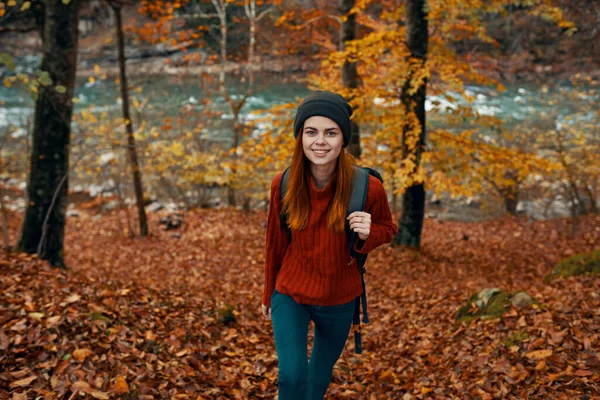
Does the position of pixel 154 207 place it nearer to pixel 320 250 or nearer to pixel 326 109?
pixel 320 250

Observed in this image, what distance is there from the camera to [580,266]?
643 centimetres

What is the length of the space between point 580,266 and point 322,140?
18.9 ft

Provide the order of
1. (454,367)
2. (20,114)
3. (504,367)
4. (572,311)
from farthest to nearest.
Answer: (20,114)
(572,311)
(454,367)
(504,367)

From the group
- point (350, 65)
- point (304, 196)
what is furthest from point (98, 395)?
point (350, 65)

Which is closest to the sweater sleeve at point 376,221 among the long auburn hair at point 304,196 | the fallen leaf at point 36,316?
the long auburn hair at point 304,196

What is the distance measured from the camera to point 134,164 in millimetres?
11922

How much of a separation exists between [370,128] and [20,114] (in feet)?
61.9

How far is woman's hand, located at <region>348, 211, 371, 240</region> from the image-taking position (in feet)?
8.14

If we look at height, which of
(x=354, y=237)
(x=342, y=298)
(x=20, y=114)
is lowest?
(x=342, y=298)

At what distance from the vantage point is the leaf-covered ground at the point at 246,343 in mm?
3338

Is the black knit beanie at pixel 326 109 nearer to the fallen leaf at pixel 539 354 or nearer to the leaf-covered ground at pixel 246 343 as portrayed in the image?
the leaf-covered ground at pixel 246 343

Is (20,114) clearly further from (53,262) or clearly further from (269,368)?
(269,368)

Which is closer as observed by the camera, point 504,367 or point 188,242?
point 504,367

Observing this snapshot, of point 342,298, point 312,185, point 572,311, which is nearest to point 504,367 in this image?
point 572,311
